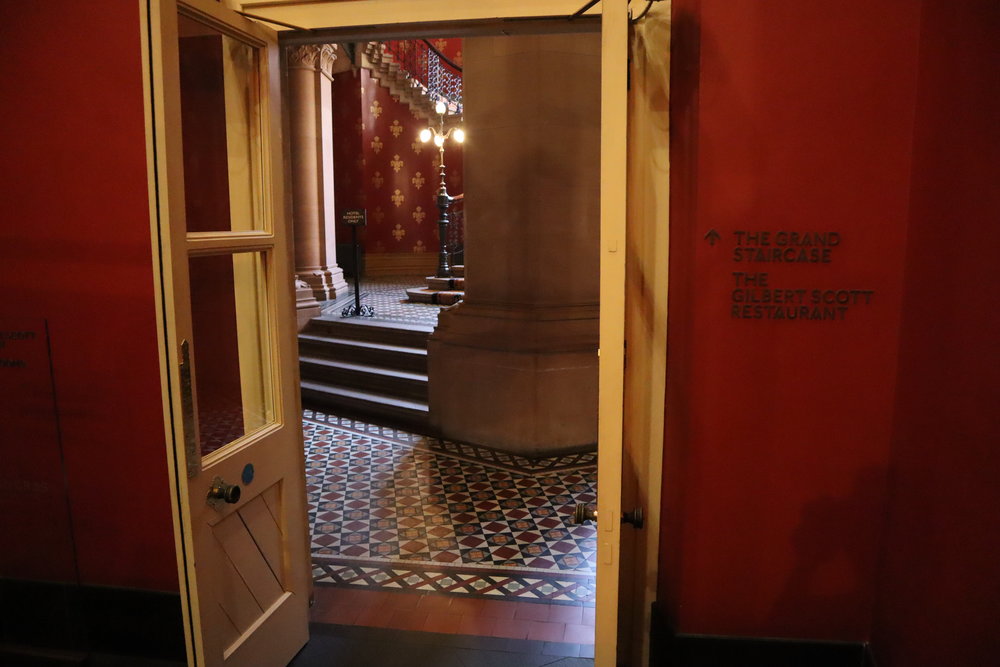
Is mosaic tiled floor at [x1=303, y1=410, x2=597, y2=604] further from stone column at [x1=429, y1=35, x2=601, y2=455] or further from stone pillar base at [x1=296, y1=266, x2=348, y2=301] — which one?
stone pillar base at [x1=296, y1=266, x2=348, y2=301]

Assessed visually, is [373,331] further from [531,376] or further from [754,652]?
[754,652]

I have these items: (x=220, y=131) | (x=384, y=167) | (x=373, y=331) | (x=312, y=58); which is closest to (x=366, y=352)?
(x=373, y=331)

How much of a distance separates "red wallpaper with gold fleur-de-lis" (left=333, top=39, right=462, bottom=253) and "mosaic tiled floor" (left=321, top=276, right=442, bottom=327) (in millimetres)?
1349

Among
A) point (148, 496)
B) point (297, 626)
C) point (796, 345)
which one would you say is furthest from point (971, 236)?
point (148, 496)

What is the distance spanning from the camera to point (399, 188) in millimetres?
14836

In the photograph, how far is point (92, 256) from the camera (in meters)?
2.85

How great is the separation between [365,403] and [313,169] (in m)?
5.02

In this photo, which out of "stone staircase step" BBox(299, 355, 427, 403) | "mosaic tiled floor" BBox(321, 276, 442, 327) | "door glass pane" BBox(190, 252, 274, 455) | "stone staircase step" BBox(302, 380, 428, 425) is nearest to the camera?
"door glass pane" BBox(190, 252, 274, 455)

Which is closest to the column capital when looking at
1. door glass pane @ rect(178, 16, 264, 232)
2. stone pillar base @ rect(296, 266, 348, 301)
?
stone pillar base @ rect(296, 266, 348, 301)

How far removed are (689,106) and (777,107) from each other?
0.93 feet

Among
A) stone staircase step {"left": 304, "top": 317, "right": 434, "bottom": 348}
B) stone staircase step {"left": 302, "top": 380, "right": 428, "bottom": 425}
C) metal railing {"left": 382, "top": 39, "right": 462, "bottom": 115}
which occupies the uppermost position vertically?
metal railing {"left": 382, "top": 39, "right": 462, "bottom": 115}

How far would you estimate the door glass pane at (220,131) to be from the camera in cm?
→ 272

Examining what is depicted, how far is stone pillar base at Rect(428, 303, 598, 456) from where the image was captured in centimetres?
561

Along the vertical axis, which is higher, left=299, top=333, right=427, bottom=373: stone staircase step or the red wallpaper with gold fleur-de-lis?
the red wallpaper with gold fleur-de-lis
